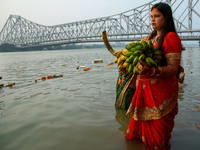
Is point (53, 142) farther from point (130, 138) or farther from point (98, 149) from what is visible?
point (130, 138)

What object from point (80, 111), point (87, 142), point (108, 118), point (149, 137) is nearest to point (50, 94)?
point (80, 111)

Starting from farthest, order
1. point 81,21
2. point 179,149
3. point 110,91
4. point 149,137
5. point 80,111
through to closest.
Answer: point 81,21
point 110,91
point 80,111
point 179,149
point 149,137

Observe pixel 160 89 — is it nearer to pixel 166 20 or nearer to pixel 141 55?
pixel 141 55

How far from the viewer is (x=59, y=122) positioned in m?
2.46

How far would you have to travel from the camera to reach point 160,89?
4.59ft

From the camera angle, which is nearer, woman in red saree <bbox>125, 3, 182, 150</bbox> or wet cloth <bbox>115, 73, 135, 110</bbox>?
woman in red saree <bbox>125, 3, 182, 150</bbox>

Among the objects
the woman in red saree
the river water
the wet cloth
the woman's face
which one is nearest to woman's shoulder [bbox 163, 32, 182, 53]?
the woman in red saree

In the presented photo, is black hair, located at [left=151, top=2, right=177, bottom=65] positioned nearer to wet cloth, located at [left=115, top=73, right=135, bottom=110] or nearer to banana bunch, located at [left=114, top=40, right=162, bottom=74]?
banana bunch, located at [left=114, top=40, right=162, bottom=74]

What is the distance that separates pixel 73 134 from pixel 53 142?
0.88 ft

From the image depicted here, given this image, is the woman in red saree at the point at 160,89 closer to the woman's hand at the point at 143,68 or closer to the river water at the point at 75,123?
the woman's hand at the point at 143,68

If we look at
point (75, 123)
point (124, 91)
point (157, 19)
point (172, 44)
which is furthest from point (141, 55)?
point (75, 123)

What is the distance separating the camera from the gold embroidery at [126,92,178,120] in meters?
1.40

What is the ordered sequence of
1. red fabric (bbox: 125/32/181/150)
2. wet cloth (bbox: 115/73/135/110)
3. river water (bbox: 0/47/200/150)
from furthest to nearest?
1. wet cloth (bbox: 115/73/135/110)
2. river water (bbox: 0/47/200/150)
3. red fabric (bbox: 125/32/181/150)

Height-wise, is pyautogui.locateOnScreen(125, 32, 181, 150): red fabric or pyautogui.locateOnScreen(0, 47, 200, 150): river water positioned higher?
pyautogui.locateOnScreen(125, 32, 181, 150): red fabric
